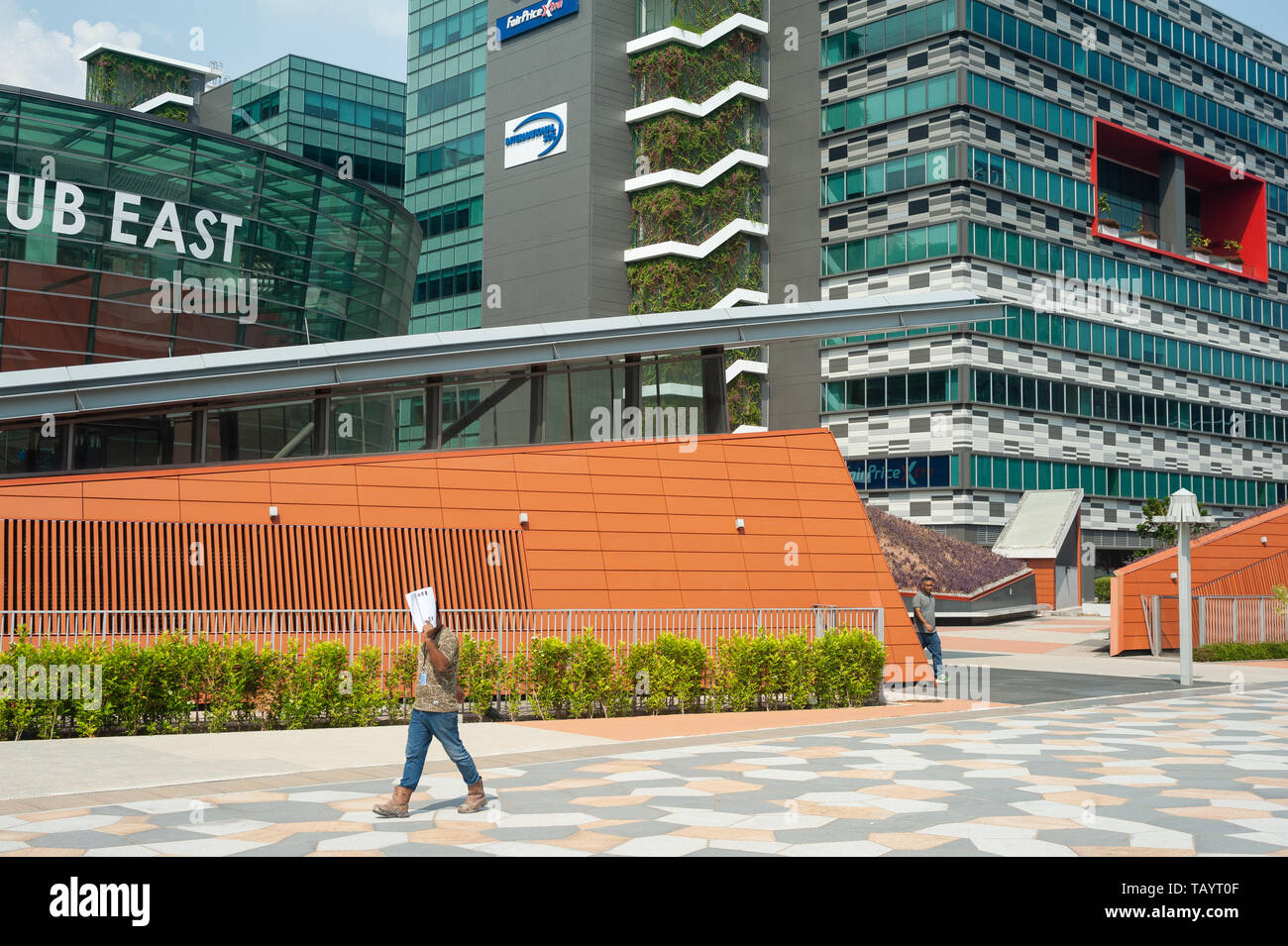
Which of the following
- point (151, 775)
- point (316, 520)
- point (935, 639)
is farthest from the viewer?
point (935, 639)

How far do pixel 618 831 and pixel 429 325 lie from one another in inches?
2732

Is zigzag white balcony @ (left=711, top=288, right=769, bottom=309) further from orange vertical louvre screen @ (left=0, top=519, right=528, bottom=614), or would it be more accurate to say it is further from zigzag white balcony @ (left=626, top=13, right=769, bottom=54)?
orange vertical louvre screen @ (left=0, top=519, right=528, bottom=614)

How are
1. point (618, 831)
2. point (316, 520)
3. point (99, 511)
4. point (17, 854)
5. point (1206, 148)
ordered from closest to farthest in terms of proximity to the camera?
point (17, 854) < point (618, 831) < point (99, 511) < point (316, 520) < point (1206, 148)

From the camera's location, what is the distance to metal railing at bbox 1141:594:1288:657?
30641 millimetres

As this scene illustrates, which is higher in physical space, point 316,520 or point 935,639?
point 316,520

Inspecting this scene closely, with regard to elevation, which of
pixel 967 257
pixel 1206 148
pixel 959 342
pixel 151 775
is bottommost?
pixel 151 775

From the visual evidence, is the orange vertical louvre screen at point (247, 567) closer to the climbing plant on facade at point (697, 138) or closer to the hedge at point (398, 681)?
the hedge at point (398, 681)

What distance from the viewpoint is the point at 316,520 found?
20.3 meters

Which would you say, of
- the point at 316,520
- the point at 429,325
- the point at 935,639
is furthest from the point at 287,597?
the point at 429,325

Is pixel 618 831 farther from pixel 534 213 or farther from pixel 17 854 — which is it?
pixel 534 213

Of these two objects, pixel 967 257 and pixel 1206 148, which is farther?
pixel 1206 148

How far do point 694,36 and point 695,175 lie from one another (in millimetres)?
8108

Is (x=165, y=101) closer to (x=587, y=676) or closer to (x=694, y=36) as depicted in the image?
(x=694, y=36)

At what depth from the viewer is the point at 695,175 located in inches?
2697
